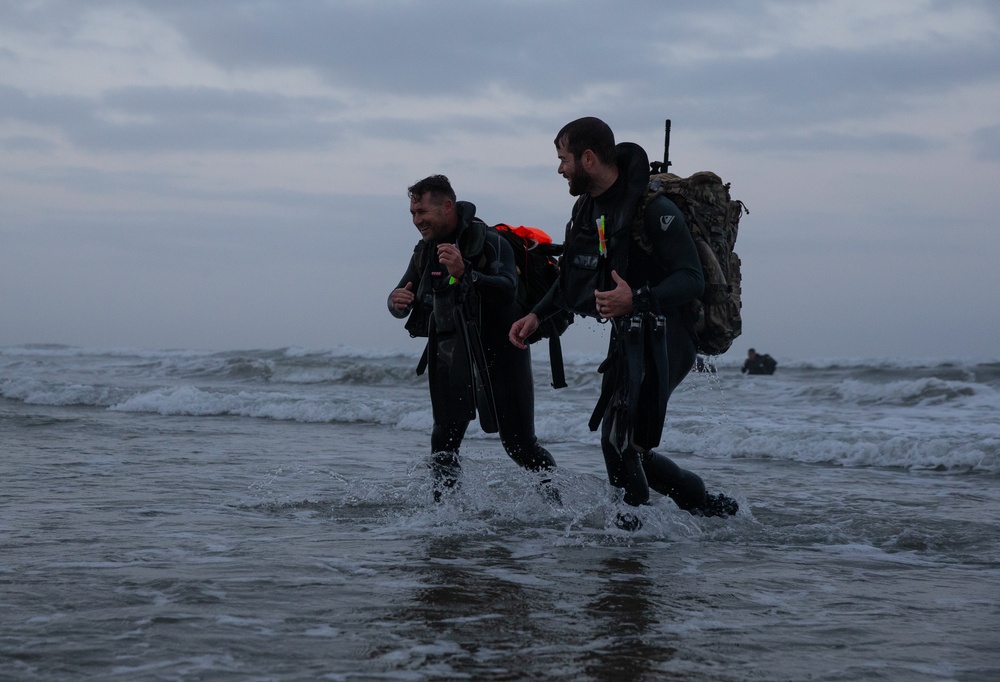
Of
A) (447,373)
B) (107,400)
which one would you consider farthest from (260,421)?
(447,373)

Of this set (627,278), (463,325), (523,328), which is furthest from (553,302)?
(463,325)

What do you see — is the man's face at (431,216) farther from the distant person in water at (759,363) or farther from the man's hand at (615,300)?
the distant person in water at (759,363)

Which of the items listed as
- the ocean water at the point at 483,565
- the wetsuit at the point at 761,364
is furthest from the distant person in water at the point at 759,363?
the ocean water at the point at 483,565

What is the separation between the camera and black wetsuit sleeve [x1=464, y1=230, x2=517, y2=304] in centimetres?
539

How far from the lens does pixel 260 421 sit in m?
14.0

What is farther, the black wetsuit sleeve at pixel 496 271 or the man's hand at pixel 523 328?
the black wetsuit sleeve at pixel 496 271

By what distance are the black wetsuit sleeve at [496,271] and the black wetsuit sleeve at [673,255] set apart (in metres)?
1.07

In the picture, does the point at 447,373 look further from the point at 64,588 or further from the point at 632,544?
the point at 64,588

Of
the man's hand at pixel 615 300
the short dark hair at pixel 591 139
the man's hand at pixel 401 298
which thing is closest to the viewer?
the man's hand at pixel 615 300

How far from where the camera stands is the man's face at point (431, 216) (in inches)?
220

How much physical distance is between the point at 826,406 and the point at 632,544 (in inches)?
491

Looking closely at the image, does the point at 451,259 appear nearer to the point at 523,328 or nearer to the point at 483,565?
the point at 523,328

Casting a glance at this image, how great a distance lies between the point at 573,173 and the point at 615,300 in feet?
2.18

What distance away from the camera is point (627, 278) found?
15.4 feet
